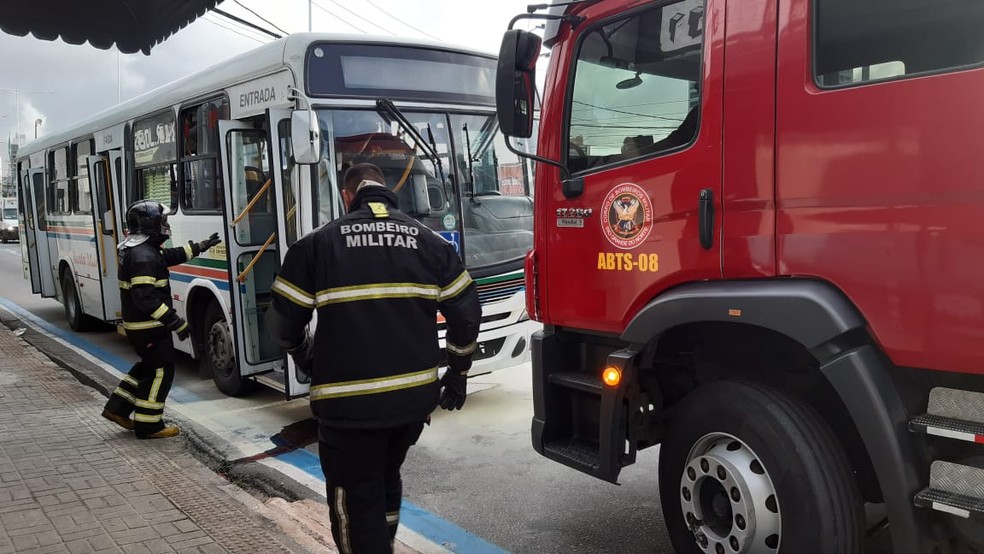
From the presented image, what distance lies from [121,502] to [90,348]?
6.37 meters

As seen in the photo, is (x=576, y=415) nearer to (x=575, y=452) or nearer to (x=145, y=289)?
(x=575, y=452)

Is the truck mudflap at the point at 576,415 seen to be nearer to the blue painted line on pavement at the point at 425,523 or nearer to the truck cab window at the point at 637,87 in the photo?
the blue painted line on pavement at the point at 425,523

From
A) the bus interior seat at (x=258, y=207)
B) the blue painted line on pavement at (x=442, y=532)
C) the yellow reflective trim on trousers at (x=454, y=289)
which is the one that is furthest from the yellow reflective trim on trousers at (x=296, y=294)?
the bus interior seat at (x=258, y=207)

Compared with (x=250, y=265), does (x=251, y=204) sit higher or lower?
higher

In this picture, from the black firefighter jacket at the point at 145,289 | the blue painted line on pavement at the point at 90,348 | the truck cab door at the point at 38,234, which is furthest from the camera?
the truck cab door at the point at 38,234

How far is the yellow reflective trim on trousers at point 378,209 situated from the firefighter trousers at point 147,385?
11.3ft

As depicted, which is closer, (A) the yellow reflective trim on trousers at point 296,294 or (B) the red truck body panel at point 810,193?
(B) the red truck body panel at point 810,193

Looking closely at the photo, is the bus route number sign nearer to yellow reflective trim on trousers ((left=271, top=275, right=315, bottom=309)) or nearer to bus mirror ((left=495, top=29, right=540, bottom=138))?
bus mirror ((left=495, top=29, right=540, bottom=138))

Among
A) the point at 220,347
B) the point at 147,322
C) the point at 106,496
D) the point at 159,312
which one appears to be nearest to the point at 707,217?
the point at 106,496

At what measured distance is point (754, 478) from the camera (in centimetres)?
291

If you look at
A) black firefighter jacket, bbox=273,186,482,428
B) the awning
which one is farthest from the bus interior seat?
black firefighter jacket, bbox=273,186,482,428

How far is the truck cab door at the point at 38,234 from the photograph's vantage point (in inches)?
486

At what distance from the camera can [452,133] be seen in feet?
20.6

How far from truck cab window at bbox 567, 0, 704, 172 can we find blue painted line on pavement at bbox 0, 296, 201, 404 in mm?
5123
